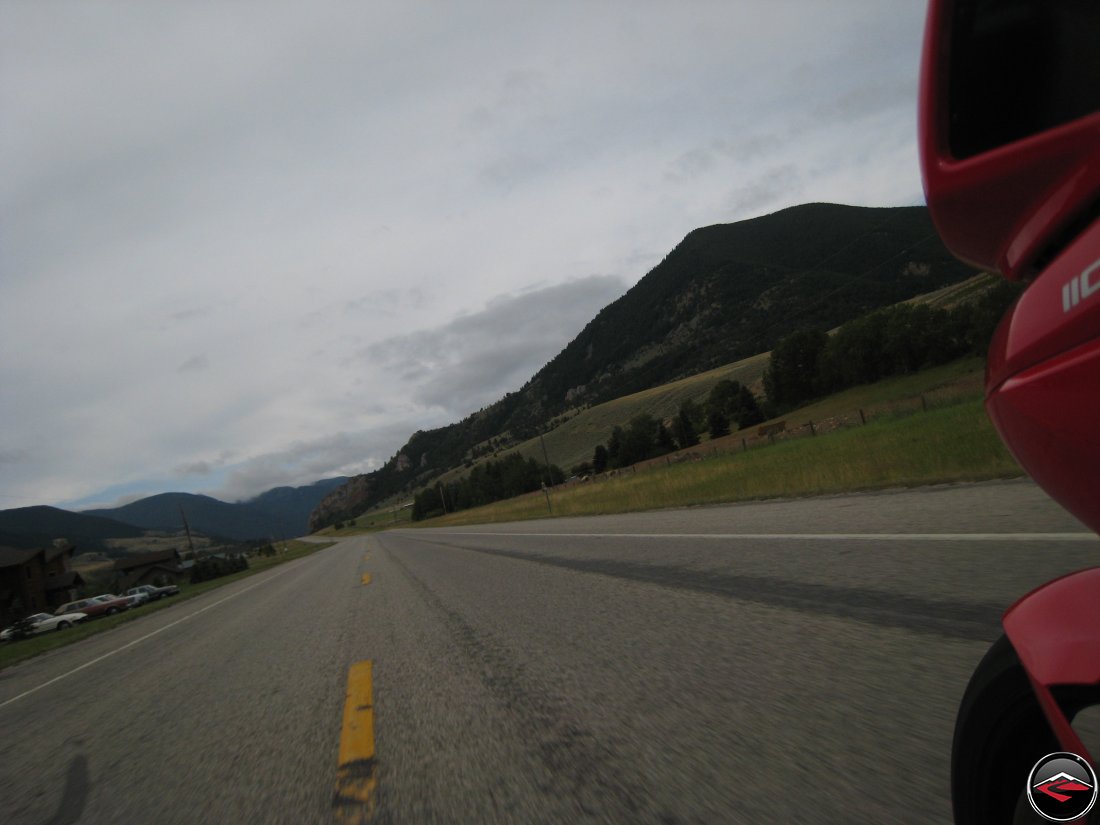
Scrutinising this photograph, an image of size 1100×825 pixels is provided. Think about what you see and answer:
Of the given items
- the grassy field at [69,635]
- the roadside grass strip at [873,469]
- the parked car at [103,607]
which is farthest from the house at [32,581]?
the roadside grass strip at [873,469]

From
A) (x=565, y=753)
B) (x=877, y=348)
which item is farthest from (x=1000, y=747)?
(x=877, y=348)

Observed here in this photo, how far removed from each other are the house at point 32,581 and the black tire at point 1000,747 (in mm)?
60249

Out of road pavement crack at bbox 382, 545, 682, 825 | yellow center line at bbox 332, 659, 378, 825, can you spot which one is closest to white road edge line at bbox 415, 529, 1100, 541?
road pavement crack at bbox 382, 545, 682, 825

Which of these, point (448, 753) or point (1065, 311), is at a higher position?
point (1065, 311)

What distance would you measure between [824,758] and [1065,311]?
184 cm

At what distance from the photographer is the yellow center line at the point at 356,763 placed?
8.03 ft

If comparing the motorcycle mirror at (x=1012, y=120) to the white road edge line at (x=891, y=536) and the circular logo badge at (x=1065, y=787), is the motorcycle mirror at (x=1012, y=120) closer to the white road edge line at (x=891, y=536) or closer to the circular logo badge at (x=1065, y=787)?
the circular logo badge at (x=1065, y=787)

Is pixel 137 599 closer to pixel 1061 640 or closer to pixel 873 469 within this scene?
pixel 873 469

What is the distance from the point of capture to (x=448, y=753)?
286cm

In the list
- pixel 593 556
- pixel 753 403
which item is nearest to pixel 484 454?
pixel 753 403

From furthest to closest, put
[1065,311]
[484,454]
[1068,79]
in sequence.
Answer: [484,454], [1068,79], [1065,311]

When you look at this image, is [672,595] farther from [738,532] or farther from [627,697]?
[738,532]

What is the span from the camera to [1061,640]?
3.72ft

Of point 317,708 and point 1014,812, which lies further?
point 317,708
